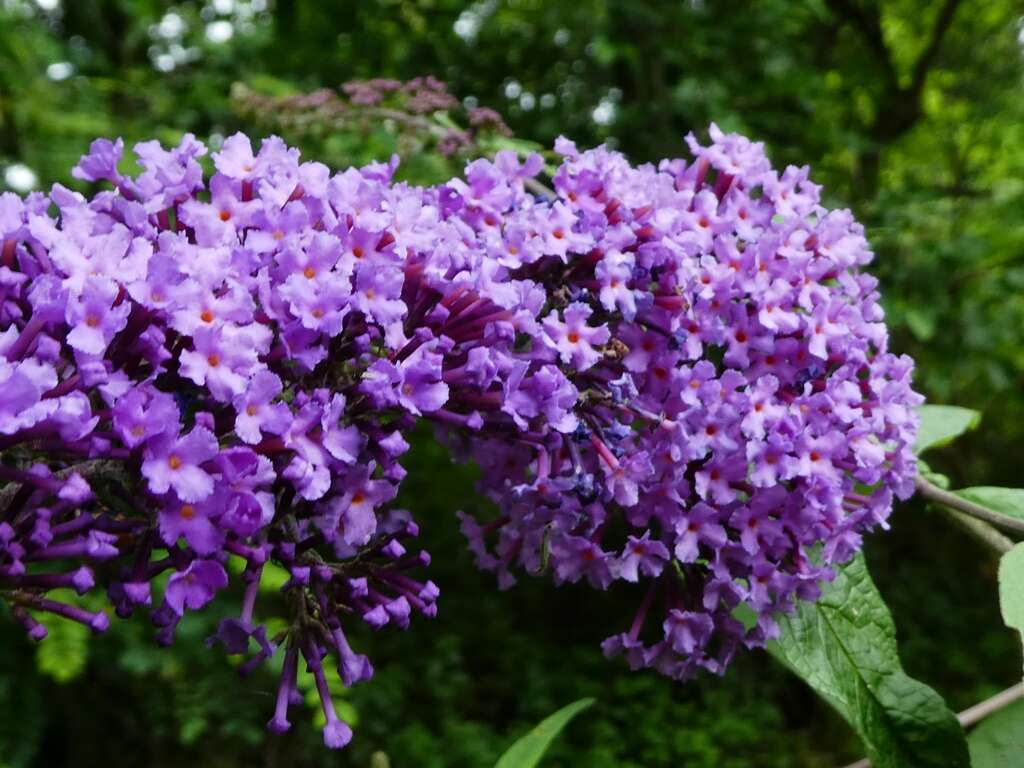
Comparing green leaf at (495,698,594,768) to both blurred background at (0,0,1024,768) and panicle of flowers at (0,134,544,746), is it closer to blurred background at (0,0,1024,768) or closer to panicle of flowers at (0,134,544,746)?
panicle of flowers at (0,134,544,746)

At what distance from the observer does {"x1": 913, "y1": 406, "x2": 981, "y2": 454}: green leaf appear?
117 cm

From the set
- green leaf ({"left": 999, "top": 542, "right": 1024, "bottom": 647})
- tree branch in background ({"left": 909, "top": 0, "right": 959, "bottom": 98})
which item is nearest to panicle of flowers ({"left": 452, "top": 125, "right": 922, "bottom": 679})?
green leaf ({"left": 999, "top": 542, "right": 1024, "bottom": 647})

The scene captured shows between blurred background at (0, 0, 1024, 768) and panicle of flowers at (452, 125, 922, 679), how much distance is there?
2.81 ft

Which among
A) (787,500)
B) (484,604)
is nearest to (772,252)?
(787,500)

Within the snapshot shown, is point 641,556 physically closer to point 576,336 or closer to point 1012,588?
point 576,336

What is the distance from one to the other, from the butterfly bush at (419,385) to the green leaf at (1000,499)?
190mm

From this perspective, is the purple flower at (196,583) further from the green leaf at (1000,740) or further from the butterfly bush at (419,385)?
the green leaf at (1000,740)

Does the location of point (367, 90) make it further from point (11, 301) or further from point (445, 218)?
point (11, 301)

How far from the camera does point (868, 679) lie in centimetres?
92

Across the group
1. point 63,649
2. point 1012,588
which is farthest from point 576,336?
point 63,649

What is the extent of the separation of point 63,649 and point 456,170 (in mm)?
1081

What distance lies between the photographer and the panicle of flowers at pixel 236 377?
0.57 m

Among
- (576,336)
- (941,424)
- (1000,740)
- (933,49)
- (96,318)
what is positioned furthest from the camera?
(933,49)

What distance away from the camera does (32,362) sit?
544 millimetres
